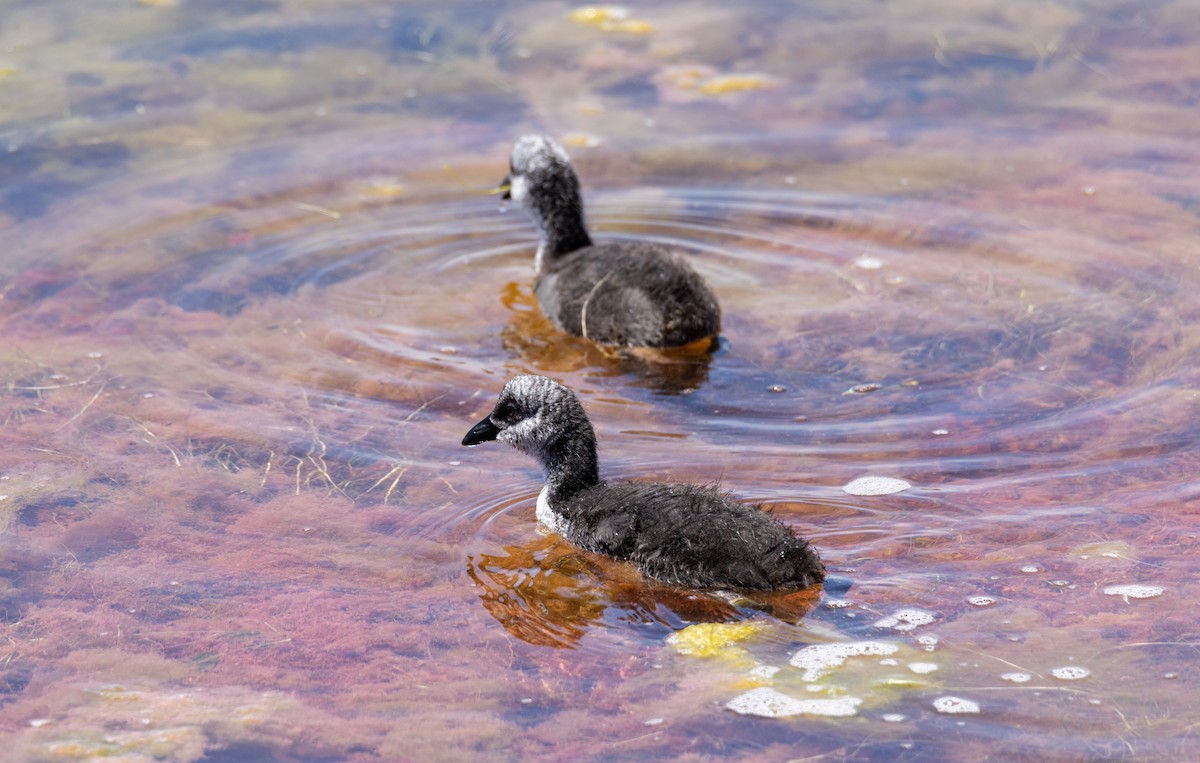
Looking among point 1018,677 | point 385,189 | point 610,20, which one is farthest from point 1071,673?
point 610,20

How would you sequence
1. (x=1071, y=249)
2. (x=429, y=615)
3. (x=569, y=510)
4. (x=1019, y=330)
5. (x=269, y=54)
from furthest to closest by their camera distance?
(x=269, y=54), (x=1071, y=249), (x=1019, y=330), (x=569, y=510), (x=429, y=615)

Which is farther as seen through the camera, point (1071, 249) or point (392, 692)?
point (1071, 249)

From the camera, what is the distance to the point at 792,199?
1103cm

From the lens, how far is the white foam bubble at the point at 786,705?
5.68 metres

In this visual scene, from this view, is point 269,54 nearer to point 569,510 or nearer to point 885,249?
point 885,249

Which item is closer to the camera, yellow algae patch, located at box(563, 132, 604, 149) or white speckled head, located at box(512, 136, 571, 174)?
white speckled head, located at box(512, 136, 571, 174)

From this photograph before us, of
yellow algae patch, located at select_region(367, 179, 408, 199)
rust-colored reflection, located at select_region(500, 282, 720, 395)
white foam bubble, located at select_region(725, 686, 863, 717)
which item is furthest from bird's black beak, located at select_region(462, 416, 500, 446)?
yellow algae patch, located at select_region(367, 179, 408, 199)

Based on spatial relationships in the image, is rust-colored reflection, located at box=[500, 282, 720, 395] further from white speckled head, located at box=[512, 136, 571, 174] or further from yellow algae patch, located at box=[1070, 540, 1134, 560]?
yellow algae patch, located at box=[1070, 540, 1134, 560]

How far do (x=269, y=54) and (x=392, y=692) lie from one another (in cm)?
863

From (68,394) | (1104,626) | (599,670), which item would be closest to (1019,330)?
(1104,626)

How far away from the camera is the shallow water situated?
5859 millimetres

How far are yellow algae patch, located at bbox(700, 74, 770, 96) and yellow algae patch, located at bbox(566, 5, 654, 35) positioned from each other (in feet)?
4.01

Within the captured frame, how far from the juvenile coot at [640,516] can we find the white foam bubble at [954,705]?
3.05ft

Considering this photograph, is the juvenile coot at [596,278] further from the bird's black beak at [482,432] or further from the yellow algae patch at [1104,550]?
the yellow algae patch at [1104,550]
